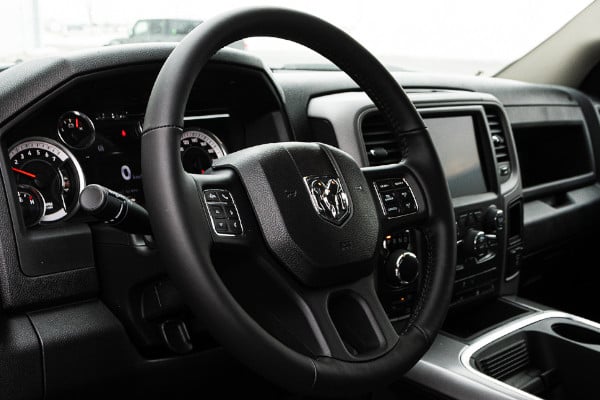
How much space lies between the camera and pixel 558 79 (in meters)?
3.11

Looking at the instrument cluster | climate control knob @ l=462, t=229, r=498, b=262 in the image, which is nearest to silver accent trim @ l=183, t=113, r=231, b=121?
the instrument cluster

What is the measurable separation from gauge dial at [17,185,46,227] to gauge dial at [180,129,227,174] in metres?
0.30

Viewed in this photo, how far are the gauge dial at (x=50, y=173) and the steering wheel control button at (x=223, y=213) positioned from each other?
1.42 ft

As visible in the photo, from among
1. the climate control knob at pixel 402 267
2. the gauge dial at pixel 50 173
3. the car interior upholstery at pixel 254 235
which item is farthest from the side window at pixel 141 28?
the climate control knob at pixel 402 267

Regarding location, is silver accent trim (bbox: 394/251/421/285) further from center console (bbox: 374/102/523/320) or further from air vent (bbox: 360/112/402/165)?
air vent (bbox: 360/112/402/165)

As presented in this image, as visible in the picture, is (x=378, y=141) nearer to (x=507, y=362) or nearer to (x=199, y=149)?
(x=199, y=149)

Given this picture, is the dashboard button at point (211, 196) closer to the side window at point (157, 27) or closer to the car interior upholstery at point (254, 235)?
the car interior upholstery at point (254, 235)

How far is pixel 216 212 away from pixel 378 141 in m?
0.74

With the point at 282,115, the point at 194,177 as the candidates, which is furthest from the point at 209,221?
the point at 282,115

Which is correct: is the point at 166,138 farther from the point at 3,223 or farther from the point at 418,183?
the point at 418,183

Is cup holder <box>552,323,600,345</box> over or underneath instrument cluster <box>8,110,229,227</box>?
underneath

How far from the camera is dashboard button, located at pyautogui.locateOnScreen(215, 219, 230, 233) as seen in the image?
3.43 ft

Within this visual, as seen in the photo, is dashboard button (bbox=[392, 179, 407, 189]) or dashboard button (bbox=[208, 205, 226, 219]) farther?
dashboard button (bbox=[392, 179, 407, 189])

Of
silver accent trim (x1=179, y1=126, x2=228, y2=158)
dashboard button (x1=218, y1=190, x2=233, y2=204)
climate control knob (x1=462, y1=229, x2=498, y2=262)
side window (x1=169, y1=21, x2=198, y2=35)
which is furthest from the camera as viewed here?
climate control knob (x1=462, y1=229, x2=498, y2=262)
